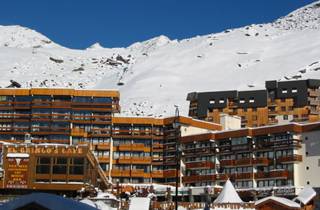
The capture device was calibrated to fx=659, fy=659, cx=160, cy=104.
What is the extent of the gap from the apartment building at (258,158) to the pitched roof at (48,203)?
215 ft

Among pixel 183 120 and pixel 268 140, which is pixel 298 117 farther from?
pixel 268 140

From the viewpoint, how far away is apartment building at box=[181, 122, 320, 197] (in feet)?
287

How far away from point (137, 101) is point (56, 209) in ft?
579

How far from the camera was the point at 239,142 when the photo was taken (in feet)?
312

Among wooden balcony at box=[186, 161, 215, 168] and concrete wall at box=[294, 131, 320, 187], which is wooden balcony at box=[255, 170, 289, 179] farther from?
wooden balcony at box=[186, 161, 215, 168]

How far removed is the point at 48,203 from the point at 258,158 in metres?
74.1

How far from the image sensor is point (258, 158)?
91938mm

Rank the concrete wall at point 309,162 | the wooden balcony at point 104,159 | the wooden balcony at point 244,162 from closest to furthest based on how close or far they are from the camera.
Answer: the concrete wall at point 309,162
the wooden balcony at point 244,162
the wooden balcony at point 104,159

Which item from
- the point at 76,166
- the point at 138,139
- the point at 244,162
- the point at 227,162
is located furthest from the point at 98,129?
the point at 76,166

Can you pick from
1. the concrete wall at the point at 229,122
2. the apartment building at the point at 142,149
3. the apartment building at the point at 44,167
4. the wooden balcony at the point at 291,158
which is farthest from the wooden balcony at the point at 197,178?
the apartment building at the point at 44,167

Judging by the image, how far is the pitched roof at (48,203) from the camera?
1969 cm

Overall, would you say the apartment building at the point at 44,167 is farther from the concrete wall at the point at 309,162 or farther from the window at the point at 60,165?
the concrete wall at the point at 309,162

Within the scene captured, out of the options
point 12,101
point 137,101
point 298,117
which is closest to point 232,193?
point 12,101

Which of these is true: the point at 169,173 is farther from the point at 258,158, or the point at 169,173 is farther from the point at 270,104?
the point at 270,104
